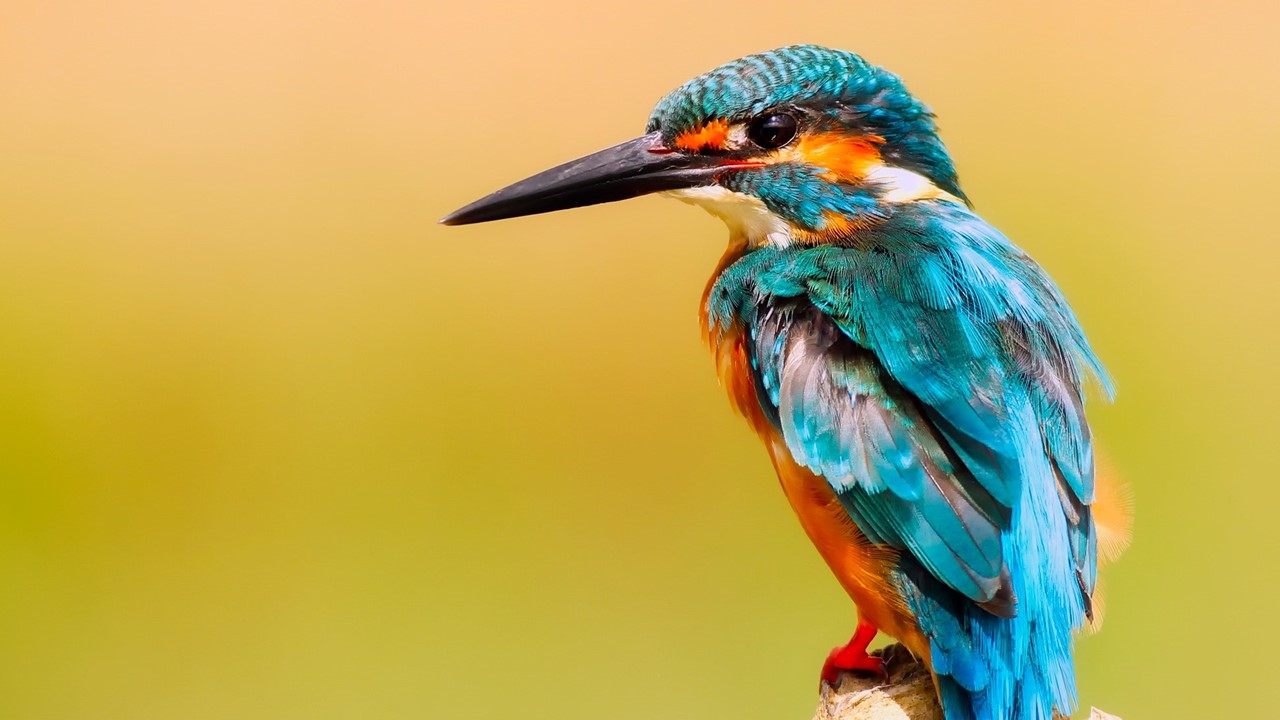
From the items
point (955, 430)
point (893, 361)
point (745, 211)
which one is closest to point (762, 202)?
point (745, 211)

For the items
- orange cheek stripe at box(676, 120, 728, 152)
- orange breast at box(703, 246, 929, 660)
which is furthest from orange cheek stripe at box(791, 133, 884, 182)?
orange breast at box(703, 246, 929, 660)

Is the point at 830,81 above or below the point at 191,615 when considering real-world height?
above

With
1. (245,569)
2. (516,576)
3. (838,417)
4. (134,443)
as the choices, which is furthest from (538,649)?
(838,417)

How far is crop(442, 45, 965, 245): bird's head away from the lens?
5.78 feet

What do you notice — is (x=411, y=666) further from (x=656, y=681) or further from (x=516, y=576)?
(x=656, y=681)

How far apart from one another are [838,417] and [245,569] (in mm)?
2150

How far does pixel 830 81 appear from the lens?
1.77m

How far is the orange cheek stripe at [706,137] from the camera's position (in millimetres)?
1770

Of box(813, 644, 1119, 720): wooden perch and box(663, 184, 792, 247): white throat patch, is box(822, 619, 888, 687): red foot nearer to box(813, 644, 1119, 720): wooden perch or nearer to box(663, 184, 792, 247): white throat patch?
box(813, 644, 1119, 720): wooden perch

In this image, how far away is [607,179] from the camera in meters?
1.81

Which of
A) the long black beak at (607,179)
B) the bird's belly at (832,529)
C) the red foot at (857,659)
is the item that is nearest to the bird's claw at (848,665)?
the red foot at (857,659)

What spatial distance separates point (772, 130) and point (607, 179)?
0.80 ft

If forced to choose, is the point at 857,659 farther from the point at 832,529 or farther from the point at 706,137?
the point at 706,137

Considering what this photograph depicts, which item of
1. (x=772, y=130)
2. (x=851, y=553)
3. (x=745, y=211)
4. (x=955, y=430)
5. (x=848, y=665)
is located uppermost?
(x=772, y=130)
